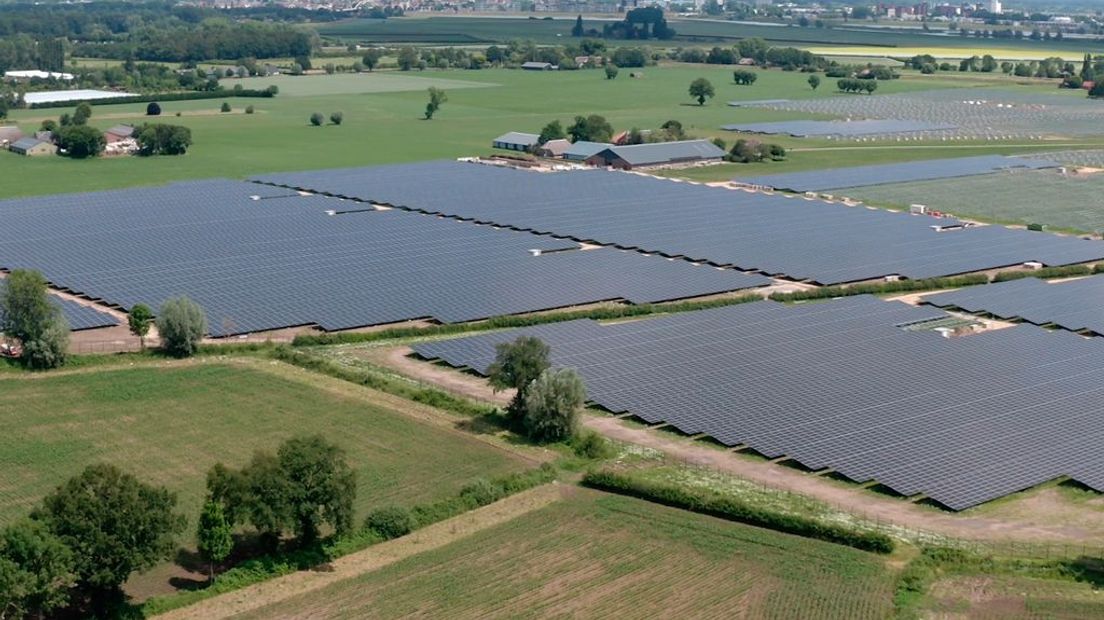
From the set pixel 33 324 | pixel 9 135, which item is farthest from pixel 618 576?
pixel 9 135

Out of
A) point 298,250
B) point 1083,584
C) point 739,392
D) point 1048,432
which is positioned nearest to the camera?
point 1083,584

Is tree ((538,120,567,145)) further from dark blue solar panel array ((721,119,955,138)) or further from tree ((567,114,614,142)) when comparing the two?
dark blue solar panel array ((721,119,955,138))

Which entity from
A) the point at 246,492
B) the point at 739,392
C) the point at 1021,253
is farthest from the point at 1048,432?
the point at 1021,253

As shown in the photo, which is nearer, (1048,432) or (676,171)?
(1048,432)

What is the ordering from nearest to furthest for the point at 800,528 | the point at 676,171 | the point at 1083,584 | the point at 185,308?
the point at 1083,584, the point at 800,528, the point at 185,308, the point at 676,171

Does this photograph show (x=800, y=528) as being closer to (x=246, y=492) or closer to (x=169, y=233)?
(x=246, y=492)

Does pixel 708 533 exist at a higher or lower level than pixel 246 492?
lower

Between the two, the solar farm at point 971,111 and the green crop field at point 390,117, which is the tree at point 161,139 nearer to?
the green crop field at point 390,117
